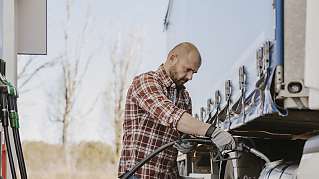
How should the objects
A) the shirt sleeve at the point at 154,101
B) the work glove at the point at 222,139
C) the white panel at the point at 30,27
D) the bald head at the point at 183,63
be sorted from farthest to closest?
1. the bald head at the point at 183,63
2. the shirt sleeve at the point at 154,101
3. the work glove at the point at 222,139
4. the white panel at the point at 30,27

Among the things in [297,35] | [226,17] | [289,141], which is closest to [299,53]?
[297,35]

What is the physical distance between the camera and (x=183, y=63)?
4.95 m

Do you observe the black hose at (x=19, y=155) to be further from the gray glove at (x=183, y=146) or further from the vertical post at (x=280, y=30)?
the gray glove at (x=183, y=146)

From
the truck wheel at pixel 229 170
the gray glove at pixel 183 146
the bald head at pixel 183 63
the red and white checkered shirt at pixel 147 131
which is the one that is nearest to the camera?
the gray glove at pixel 183 146

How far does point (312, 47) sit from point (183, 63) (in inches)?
83.7

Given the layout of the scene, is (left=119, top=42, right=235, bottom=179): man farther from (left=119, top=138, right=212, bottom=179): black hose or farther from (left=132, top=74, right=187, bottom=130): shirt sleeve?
(left=119, top=138, right=212, bottom=179): black hose

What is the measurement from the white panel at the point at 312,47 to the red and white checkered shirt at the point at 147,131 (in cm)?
195

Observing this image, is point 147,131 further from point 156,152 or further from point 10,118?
point 10,118

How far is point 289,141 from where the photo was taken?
5914 mm

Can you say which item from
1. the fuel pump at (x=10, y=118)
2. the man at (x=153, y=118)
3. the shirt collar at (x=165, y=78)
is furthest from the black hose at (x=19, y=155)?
the shirt collar at (x=165, y=78)

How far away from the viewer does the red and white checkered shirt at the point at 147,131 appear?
4828 mm

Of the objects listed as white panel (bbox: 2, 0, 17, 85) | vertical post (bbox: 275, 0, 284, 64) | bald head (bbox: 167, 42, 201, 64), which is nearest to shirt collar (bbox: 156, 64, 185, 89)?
bald head (bbox: 167, 42, 201, 64)

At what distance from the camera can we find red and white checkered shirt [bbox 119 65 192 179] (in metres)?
4.83

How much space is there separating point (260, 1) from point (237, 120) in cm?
129
